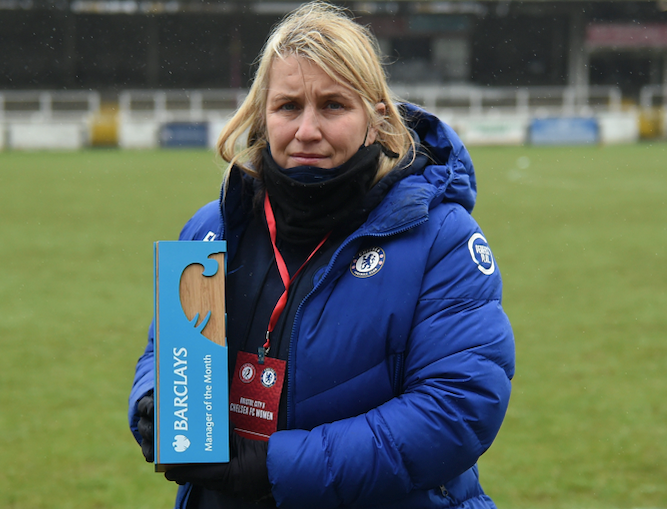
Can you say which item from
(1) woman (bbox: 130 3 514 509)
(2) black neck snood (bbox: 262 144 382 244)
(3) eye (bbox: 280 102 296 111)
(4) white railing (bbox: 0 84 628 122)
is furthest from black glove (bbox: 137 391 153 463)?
(4) white railing (bbox: 0 84 628 122)

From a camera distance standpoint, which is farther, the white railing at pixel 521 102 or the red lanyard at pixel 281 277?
the white railing at pixel 521 102

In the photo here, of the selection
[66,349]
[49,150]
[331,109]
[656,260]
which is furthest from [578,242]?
[49,150]

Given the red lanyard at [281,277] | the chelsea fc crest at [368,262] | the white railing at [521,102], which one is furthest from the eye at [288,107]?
the white railing at [521,102]

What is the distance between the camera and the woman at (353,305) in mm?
1503

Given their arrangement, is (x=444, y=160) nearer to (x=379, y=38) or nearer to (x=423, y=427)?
(x=423, y=427)

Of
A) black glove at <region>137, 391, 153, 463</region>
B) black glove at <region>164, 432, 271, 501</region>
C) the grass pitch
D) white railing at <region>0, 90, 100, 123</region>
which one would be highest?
white railing at <region>0, 90, 100, 123</region>

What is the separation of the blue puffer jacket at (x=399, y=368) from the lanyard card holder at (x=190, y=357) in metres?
0.13

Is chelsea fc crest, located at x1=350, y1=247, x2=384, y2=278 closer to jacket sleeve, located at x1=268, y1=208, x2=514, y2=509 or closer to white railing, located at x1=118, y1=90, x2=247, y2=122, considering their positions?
jacket sleeve, located at x1=268, y1=208, x2=514, y2=509

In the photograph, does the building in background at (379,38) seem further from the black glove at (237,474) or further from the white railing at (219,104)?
the black glove at (237,474)

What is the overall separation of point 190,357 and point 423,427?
0.47m

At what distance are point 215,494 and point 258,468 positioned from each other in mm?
218

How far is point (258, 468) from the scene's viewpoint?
1523 millimetres

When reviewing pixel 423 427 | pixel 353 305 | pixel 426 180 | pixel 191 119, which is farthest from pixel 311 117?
pixel 191 119

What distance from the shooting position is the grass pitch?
12.3 feet
